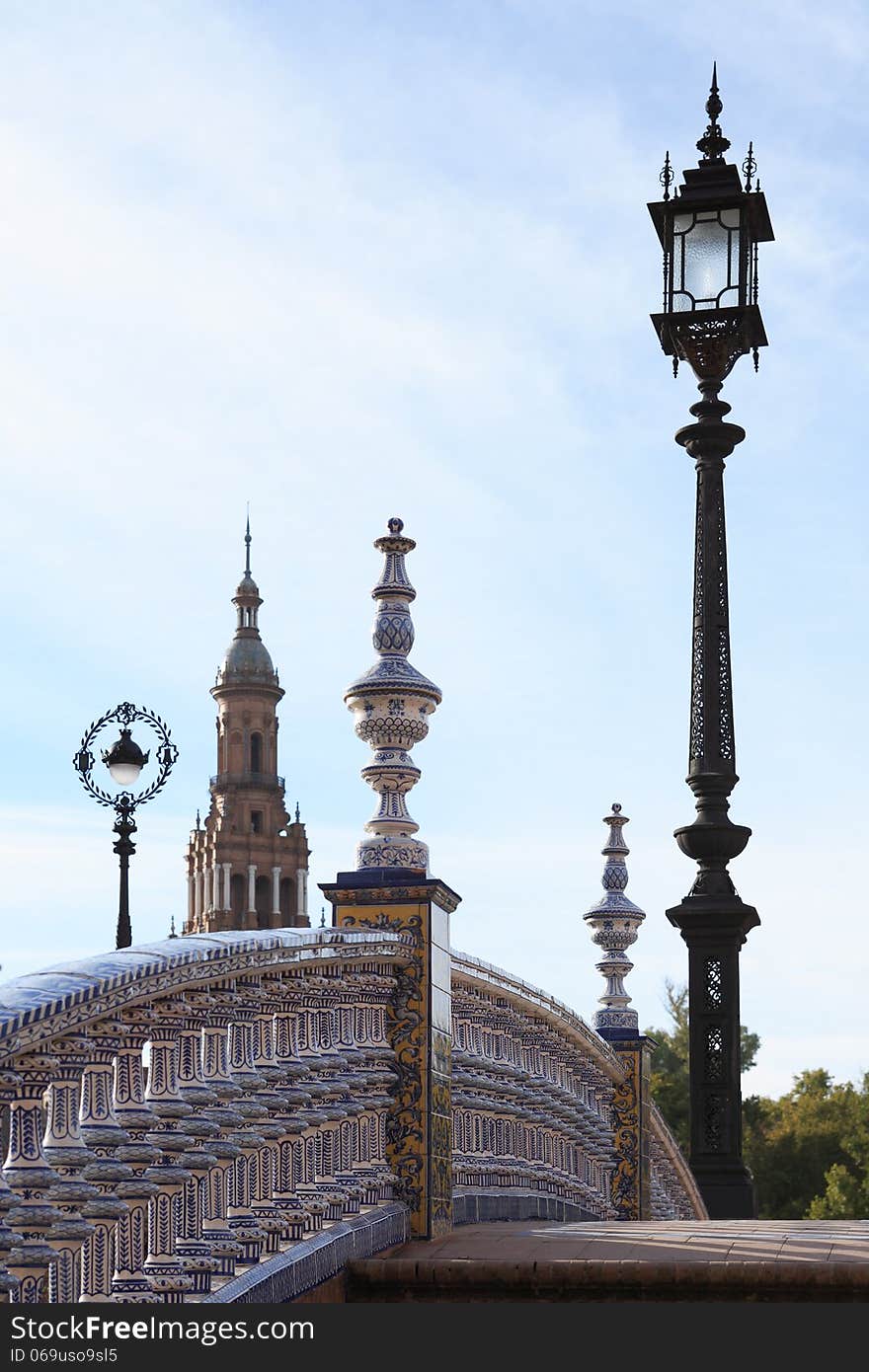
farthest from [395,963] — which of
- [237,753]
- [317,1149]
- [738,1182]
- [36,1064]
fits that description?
[237,753]

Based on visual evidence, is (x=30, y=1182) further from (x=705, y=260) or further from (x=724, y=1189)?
(x=705, y=260)

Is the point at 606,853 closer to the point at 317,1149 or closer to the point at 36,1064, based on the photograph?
the point at 317,1149

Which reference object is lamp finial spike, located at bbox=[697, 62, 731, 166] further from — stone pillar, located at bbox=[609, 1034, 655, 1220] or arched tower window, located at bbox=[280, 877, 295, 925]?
arched tower window, located at bbox=[280, 877, 295, 925]

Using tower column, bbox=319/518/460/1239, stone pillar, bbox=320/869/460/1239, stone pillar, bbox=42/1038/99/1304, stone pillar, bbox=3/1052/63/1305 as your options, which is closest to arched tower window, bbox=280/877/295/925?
tower column, bbox=319/518/460/1239

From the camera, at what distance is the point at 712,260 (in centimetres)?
1798

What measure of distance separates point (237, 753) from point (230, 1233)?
394 feet

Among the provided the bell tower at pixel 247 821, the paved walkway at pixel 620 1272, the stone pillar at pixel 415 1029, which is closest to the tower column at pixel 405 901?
the stone pillar at pixel 415 1029

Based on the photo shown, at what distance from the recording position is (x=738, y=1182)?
1786cm

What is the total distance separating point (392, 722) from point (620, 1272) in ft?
9.25

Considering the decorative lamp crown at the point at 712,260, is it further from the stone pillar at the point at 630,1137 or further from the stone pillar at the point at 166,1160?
the stone pillar at the point at 166,1160

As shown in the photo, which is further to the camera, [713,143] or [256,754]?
[256,754]

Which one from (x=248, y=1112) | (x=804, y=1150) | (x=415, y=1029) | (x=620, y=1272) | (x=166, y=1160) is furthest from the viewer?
(x=804, y=1150)

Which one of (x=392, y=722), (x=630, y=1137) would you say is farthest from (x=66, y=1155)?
(x=630, y=1137)

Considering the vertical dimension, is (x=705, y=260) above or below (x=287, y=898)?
below
